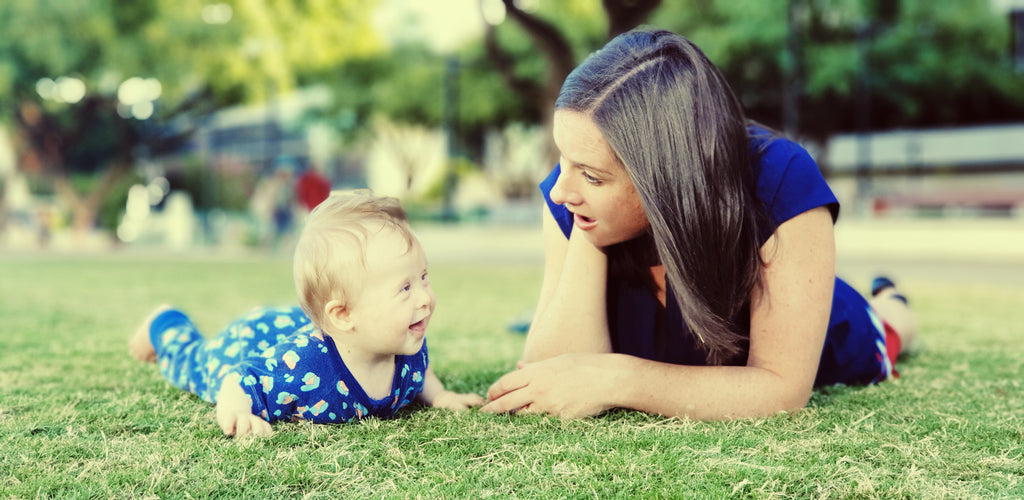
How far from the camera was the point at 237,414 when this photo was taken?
253 cm

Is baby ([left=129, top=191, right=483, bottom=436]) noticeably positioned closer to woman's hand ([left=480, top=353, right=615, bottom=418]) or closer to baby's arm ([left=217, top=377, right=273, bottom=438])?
baby's arm ([left=217, top=377, right=273, bottom=438])

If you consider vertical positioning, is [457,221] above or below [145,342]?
below

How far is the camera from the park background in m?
2.24

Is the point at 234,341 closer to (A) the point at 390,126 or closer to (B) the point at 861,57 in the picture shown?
(B) the point at 861,57

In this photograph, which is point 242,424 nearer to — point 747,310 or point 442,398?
point 442,398

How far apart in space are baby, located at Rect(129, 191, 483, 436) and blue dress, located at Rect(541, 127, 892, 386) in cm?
67

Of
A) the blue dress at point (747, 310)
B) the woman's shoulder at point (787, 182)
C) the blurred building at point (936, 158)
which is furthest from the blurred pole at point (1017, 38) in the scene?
the woman's shoulder at point (787, 182)

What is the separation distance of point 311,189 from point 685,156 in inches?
539

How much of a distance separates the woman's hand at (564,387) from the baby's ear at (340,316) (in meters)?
0.52

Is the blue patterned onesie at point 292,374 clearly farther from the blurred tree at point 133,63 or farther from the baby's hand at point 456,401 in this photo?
the blurred tree at point 133,63

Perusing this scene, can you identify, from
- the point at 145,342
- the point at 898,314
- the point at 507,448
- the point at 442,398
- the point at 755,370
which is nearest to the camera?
the point at 507,448

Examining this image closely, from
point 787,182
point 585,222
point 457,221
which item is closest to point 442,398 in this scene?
point 585,222

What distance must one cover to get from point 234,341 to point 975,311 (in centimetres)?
572

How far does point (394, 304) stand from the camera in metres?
2.53
